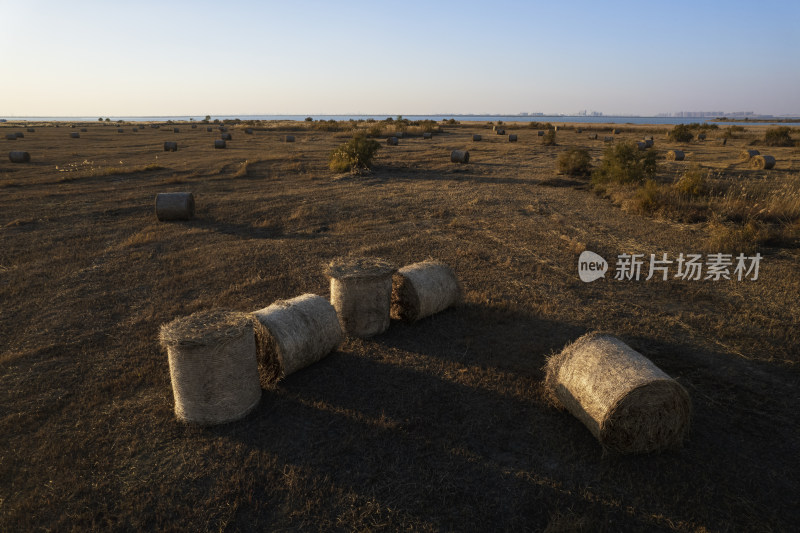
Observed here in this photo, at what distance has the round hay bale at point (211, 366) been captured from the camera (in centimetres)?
454

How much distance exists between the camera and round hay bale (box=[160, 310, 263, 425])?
4539 millimetres

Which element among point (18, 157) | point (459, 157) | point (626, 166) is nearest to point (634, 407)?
point (626, 166)

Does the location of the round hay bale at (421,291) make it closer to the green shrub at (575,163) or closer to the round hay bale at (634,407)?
the round hay bale at (634,407)

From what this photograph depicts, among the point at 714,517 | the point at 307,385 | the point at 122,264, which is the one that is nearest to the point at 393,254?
the point at 307,385

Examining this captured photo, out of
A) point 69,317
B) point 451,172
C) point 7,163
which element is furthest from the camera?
point 7,163

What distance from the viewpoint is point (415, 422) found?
16.1ft

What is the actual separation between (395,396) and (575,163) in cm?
1955

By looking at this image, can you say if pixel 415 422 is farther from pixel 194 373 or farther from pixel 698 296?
pixel 698 296

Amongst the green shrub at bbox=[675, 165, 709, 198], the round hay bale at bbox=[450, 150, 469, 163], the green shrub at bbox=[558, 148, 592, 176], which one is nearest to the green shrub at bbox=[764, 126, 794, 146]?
the green shrub at bbox=[558, 148, 592, 176]

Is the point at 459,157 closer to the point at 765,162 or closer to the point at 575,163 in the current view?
the point at 575,163

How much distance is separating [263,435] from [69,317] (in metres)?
4.94

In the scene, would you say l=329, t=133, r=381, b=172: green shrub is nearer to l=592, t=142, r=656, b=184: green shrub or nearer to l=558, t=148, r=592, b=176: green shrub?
l=558, t=148, r=592, b=176: green shrub

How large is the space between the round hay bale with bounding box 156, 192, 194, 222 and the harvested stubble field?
3.30 feet

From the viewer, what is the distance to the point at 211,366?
15.1 feet
